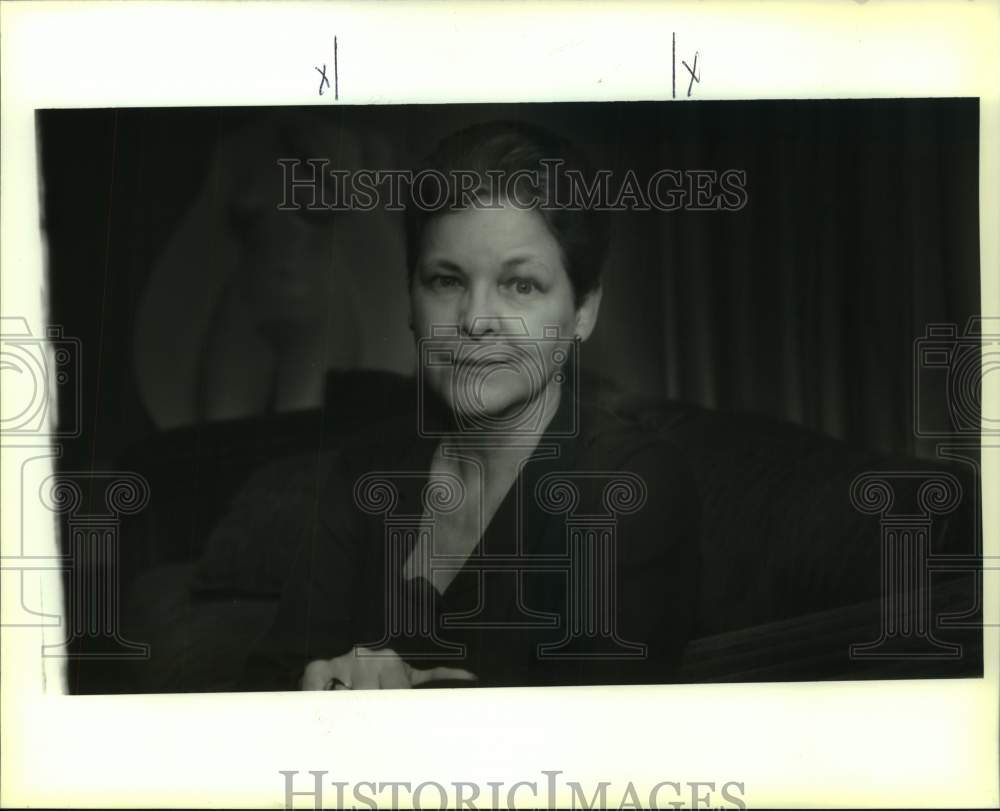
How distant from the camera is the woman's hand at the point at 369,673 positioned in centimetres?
338

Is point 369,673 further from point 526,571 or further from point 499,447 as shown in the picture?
point 499,447

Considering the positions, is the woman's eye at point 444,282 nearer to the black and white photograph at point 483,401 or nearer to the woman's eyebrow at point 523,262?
the black and white photograph at point 483,401

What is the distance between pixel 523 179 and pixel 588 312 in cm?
50

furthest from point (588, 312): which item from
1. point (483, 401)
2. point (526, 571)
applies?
point (526, 571)

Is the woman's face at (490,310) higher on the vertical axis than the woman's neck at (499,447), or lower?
higher

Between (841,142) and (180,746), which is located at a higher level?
(841,142)

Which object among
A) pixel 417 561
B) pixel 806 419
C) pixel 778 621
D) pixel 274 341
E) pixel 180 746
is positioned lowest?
pixel 180 746

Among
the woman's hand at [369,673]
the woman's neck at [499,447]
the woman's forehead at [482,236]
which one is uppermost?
the woman's forehead at [482,236]

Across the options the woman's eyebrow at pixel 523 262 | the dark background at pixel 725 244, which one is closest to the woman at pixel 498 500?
the woman's eyebrow at pixel 523 262

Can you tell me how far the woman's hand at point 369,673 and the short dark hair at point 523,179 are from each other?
128 cm

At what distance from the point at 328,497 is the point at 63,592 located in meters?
0.94

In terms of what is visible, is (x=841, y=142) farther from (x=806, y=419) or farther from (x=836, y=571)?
(x=836, y=571)

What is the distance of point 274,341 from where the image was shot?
3.38 meters

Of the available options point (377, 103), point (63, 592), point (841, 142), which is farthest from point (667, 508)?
point (63, 592)
